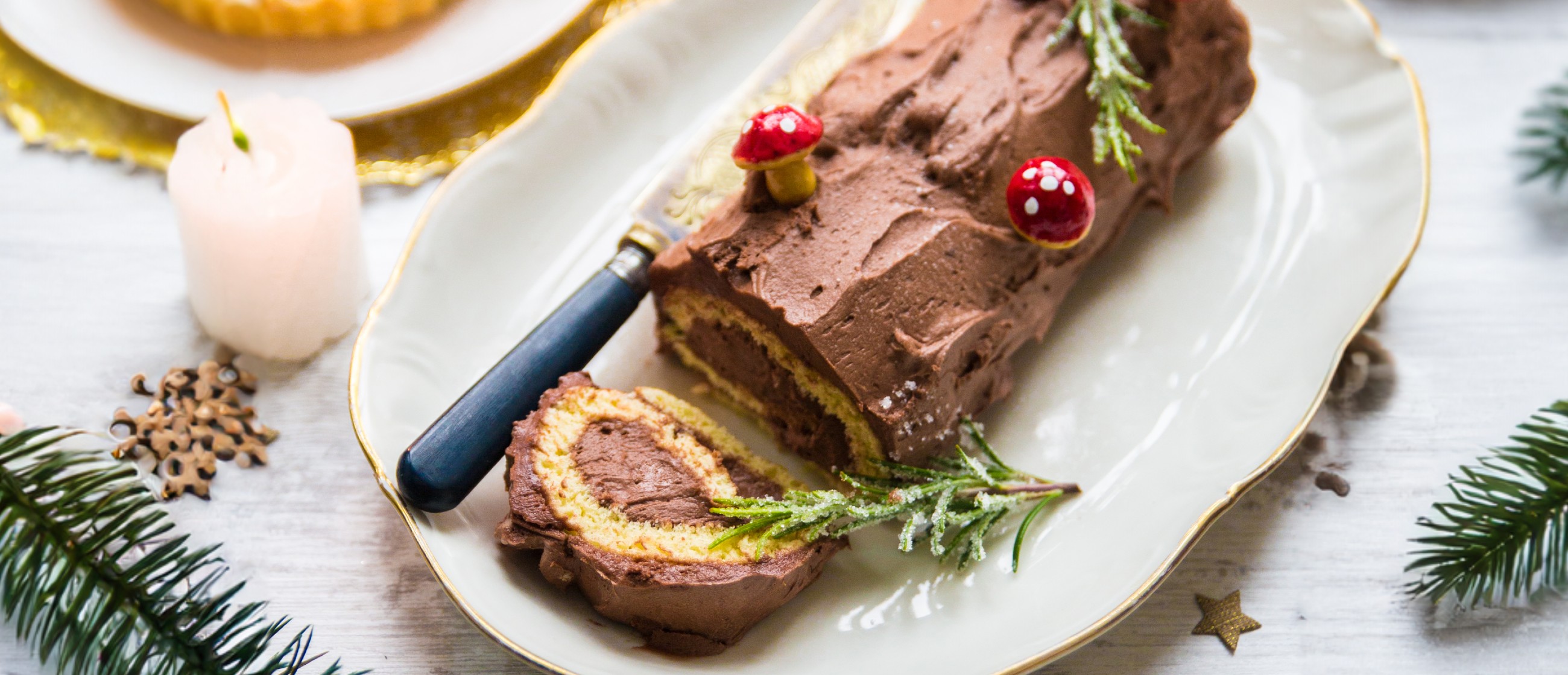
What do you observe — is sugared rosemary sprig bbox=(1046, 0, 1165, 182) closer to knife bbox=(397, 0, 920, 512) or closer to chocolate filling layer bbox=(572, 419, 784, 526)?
knife bbox=(397, 0, 920, 512)

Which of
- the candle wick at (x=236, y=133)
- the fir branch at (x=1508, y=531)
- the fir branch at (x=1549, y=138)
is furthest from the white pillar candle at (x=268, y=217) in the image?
the fir branch at (x=1549, y=138)

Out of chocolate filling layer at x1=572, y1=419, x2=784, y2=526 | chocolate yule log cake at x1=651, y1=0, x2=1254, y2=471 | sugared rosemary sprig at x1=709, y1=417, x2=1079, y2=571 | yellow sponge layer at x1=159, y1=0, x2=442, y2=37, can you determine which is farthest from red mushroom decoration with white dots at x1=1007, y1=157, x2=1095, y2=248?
yellow sponge layer at x1=159, y1=0, x2=442, y2=37

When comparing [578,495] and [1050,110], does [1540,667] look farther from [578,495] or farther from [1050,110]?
[578,495]

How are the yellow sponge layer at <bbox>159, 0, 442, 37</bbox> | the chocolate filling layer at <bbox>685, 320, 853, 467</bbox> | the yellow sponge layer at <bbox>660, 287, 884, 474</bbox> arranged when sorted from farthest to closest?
the yellow sponge layer at <bbox>159, 0, 442, 37</bbox> < the chocolate filling layer at <bbox>685, 320, 853, 467</bbox> < the yellow sponge layer at <bbox>660, 287, 884, 474</bbox>

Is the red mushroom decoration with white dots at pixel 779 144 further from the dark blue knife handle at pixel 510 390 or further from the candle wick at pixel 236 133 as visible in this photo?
the candle wick at pixel 236 133

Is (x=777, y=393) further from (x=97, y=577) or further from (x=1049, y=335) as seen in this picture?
(x=97, y=577)

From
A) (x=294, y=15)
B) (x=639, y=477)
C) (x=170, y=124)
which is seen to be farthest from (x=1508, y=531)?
(x=170, y=124)
